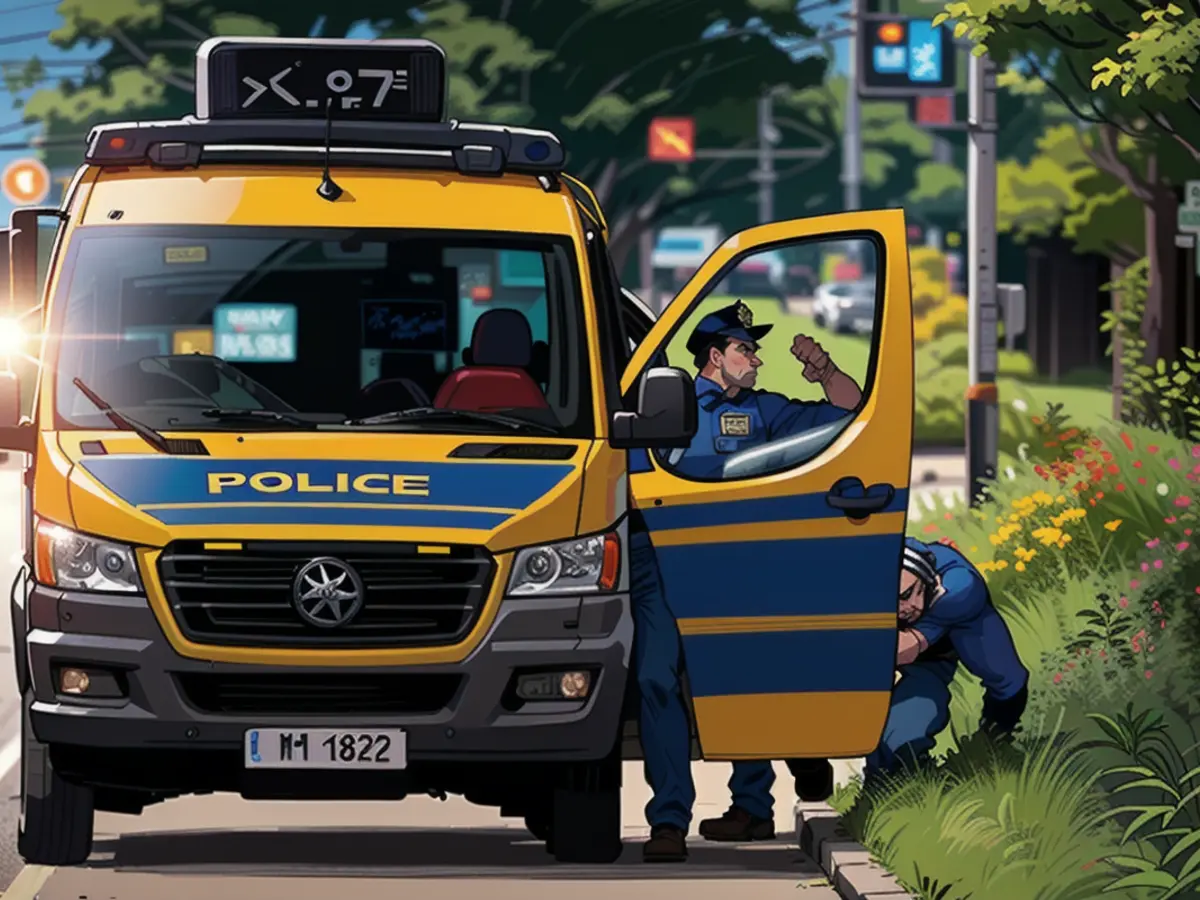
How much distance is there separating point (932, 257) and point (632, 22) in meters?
→ 18.1

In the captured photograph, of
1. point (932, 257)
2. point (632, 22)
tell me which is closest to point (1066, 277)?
point (632, 22)

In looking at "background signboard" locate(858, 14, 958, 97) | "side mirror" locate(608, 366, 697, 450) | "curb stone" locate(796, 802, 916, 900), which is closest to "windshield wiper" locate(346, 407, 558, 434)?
"side mirror" locate(608, 366, 697, 450)

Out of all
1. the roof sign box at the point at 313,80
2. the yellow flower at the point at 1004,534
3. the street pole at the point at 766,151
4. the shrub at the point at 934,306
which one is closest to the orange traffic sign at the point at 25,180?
the street pole at the point at 766,151

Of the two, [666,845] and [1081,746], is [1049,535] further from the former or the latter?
[666,845]

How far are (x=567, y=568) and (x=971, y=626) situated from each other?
169 cm

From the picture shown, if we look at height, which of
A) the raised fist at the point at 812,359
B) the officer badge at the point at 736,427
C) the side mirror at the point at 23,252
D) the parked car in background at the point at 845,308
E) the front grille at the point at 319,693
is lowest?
the parked car in background at the point at 845,308

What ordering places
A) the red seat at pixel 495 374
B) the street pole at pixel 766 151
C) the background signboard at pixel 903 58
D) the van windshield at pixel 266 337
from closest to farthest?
the van windshield at pixel 266 337 → the red seat at pixel 495 374 → the background signboard at pixel 903 58 → the street pole at pixel 766 151

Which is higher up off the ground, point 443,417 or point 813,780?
point 443,417

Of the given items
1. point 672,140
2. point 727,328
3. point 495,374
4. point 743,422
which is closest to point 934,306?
point 672,140

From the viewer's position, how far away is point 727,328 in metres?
10.2

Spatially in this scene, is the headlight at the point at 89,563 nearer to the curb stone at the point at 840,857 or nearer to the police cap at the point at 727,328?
the police cap at the point at 727,328

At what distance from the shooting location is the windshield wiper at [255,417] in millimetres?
9430

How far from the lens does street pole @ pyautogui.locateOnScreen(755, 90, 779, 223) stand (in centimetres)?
6450

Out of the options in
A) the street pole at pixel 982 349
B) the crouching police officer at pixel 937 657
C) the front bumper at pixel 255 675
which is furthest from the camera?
the street pole at pixel 982 349
